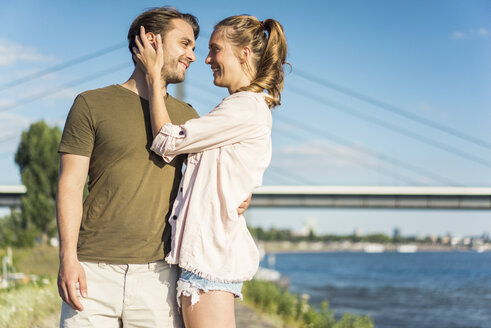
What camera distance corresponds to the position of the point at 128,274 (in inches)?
100

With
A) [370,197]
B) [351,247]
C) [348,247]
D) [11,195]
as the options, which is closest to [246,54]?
[370,197]

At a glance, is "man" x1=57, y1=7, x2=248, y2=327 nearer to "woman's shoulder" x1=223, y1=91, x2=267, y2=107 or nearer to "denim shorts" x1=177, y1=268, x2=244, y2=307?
"denim shorts" x1=177, y1=268, x2=244, y2=307

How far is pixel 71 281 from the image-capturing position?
2.36 m

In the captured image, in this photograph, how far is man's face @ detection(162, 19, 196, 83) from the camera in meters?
2.72

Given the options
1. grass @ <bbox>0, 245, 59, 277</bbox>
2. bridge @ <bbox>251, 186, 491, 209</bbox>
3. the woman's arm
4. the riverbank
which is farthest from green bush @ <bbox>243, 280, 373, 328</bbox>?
the riverbank

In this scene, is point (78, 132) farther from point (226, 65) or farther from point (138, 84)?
point (226, 65)

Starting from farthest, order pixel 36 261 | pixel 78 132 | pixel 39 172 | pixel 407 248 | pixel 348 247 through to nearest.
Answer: pixel 348 247, pixel 407 248, pixel 39 172, pixel 36 261, pixel 78 132

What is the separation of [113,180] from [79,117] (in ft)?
1.03

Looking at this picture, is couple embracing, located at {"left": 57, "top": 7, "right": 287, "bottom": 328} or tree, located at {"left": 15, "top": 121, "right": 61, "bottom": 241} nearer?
couple embracing, located at {"left": 57, "top": 7, "right": 287, "bottom": 328}

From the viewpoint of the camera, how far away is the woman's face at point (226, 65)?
260 centimetres

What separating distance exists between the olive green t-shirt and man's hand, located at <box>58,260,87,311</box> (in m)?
0.13

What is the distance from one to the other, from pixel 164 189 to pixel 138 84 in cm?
54

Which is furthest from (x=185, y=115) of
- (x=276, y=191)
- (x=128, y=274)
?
(x=276, y=191)

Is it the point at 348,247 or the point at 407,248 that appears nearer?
the point at 407,248
